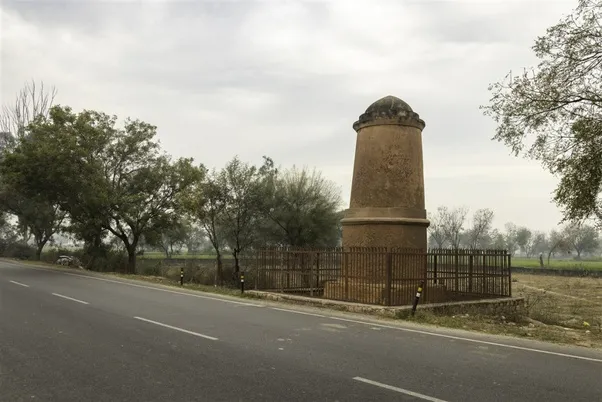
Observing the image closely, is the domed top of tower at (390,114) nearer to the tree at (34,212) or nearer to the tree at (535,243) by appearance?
the tree at (34,212)

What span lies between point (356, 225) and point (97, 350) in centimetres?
1013

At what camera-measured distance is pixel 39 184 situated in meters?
30.7

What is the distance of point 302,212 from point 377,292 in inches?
894

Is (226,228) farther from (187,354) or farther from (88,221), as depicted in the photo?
(187,354)

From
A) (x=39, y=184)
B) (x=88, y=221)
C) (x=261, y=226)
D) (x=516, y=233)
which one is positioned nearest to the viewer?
(x=39, y=184)

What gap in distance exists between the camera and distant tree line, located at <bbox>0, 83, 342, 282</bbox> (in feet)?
99.2

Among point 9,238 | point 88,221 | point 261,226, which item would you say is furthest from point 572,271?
point 9,238

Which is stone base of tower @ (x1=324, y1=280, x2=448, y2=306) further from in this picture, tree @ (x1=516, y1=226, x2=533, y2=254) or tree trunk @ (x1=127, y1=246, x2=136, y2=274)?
tree @ (x1=516, y1=226, x2=533, y2=254)

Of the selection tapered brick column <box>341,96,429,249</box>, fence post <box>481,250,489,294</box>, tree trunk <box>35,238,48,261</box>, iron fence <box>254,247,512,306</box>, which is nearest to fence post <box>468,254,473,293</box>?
iron fence <box>254,247,512,306</box>

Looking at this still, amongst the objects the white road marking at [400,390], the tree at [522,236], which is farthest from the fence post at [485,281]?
the tree at [522,236]

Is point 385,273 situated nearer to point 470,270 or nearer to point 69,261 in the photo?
point 470,270

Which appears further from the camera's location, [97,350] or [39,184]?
[39,184]

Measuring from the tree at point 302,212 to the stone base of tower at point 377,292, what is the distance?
66.6 ft

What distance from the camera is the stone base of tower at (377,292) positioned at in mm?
14211
